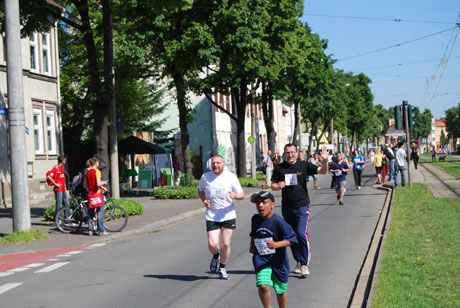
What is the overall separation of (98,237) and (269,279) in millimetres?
9412

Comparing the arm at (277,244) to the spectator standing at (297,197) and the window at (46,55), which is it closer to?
the spectator standing at (297,197)

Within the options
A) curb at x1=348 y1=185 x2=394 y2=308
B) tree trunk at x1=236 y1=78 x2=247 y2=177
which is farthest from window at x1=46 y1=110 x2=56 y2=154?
curb at x1=348 y1=185 x2=394 y2=308

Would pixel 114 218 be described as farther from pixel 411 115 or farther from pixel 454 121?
pixel 454 121

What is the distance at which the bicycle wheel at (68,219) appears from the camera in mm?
15523

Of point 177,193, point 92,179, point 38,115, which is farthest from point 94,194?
point 38,115

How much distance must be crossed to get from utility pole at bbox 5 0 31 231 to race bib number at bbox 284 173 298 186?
718 cm

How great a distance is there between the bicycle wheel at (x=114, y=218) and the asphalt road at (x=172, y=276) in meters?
1.01

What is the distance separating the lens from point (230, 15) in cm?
2620

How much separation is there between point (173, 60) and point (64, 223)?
37.1 feet

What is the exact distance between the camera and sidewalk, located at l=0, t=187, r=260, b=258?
526 inches

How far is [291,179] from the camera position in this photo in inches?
342

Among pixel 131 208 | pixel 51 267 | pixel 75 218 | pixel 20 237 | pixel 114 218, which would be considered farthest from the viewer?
pixel 131 208

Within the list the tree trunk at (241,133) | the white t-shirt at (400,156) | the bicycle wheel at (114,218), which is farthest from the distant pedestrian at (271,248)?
the tree trunk at (241,133)

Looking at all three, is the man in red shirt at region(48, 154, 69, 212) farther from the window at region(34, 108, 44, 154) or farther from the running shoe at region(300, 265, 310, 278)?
the running shoe at region(300, 265, 310, 278)
